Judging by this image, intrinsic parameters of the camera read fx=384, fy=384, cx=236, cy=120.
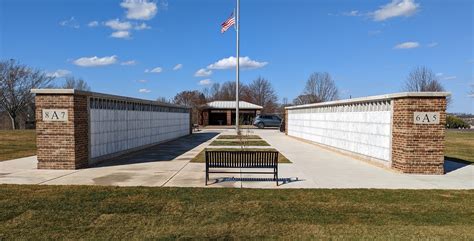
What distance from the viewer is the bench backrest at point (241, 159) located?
352 inches

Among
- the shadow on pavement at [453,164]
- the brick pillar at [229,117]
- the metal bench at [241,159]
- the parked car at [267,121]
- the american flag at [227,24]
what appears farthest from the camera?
the brick pillar at [229,117]

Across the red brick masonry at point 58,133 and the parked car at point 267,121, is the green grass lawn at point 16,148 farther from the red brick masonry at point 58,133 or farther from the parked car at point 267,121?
the parked car at point 267,121

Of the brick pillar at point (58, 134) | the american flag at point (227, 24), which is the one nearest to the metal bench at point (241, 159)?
the brick pillar at point (58, 134)

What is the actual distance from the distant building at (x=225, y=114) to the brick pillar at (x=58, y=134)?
4422cm

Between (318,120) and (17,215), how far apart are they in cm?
1660

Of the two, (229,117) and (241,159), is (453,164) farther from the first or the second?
(229,117)

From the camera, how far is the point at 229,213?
6.30 metres

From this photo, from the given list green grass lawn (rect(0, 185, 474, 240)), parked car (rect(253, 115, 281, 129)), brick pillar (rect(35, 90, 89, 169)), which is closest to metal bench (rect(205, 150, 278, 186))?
green grass lawn (rect(0, 185, 474, 240))

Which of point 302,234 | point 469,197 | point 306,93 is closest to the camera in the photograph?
point 302,234

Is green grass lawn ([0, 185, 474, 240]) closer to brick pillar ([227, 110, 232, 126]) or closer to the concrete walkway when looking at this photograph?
the concrete walkway

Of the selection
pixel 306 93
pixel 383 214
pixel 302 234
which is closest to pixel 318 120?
pixel 383 214

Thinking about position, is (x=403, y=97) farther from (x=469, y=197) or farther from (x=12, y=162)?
(x=12, y=162)

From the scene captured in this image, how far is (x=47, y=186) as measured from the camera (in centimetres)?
812

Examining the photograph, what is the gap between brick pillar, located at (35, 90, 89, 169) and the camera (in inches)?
423
